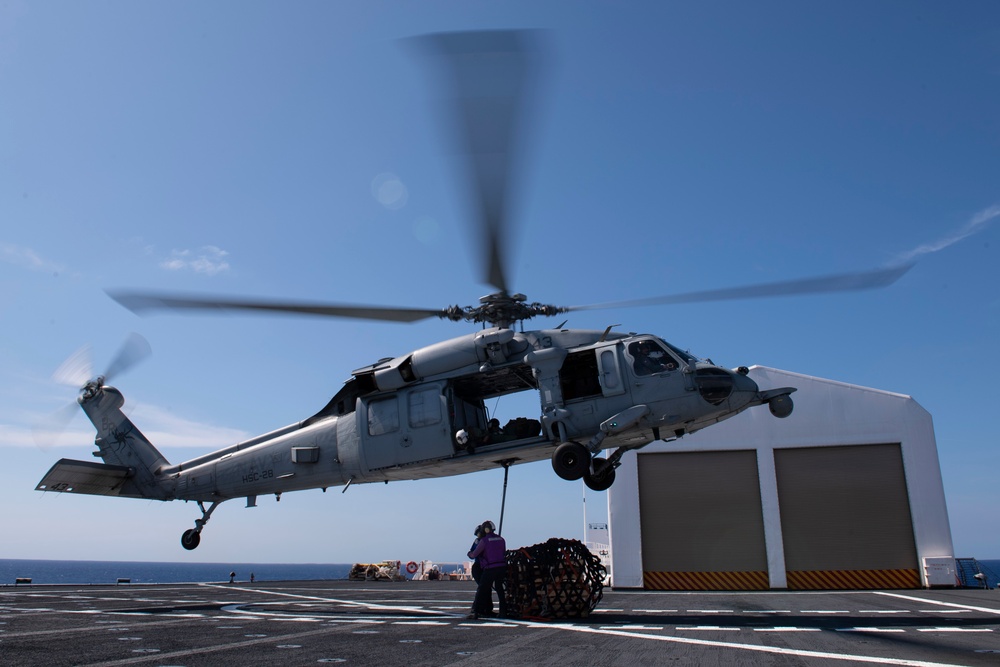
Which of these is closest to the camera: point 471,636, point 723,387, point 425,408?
point 471,636

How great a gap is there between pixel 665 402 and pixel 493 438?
3923 mm

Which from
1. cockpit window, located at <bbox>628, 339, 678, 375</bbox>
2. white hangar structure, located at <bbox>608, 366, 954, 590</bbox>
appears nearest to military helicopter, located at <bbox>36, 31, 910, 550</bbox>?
cockpit window, located at <bbox>628, 339, 678, 375</bbox>

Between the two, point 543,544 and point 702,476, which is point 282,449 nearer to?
point 543,544

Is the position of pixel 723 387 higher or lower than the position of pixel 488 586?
higher

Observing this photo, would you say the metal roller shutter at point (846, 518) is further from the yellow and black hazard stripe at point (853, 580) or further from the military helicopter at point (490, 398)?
the military helicopter at point (490, 398)

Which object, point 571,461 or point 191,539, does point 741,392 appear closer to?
point 571,461

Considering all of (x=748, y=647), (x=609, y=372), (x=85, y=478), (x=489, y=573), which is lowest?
(x=748, y=647)

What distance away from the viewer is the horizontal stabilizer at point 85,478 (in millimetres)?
18047

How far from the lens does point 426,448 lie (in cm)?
1513

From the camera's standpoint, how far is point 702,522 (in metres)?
29.5

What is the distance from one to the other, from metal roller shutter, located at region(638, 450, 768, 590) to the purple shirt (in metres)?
19.7

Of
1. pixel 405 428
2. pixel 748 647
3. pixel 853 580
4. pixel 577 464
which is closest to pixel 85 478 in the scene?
pixel 405 428

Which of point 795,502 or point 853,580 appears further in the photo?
point 795,502

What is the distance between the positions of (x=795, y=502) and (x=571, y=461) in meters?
19.5
